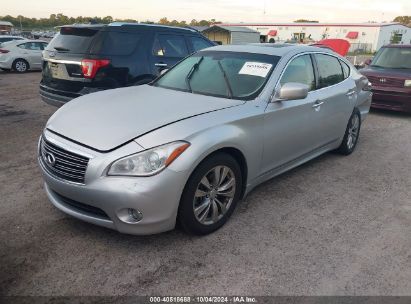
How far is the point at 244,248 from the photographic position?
3162 millimetres

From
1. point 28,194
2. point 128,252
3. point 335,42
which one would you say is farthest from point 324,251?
point 335,42

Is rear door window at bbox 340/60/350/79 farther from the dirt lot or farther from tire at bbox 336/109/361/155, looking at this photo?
the dirt lot

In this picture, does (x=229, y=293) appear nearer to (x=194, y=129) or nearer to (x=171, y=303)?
(x=171, y=303)

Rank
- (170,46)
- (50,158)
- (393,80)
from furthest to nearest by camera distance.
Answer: (393,80) < (170,46) < (50,158)

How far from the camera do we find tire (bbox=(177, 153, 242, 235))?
9.85ft

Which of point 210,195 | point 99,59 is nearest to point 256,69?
point 210,195

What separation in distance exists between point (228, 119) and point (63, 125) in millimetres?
1475

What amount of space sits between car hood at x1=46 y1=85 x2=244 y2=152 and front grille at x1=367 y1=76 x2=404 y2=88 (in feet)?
20.9

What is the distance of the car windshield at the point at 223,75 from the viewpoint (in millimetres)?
3828

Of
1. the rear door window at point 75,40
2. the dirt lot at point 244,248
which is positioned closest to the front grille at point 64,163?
the dirt lot at point 244,248

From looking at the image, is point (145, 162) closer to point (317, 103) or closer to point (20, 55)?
point (317, 103)

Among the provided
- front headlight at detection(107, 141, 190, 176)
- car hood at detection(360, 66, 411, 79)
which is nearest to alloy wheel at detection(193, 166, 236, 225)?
front headlight at detection(107, 141, 190, 176)

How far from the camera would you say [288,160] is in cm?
418

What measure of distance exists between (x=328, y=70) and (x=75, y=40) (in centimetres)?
395
